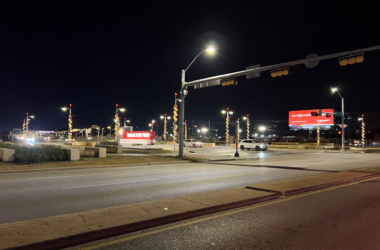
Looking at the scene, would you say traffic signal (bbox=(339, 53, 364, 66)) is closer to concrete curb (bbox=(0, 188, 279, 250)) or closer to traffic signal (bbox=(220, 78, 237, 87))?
traffic signal (bbox=(220, 78, 237, 87))

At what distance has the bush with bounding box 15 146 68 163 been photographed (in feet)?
56.8

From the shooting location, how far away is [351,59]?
14.0 m

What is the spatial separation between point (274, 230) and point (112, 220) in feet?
10.9

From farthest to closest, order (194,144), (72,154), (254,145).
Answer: (194,144) → (254,145) → (72,154)

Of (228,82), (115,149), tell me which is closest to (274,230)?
(228,82)

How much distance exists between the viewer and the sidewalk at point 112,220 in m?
4.87

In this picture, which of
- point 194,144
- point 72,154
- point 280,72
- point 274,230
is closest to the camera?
point 274,230

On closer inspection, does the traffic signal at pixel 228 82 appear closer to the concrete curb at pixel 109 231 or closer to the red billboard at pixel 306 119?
the concrete curb at pixel 109 231

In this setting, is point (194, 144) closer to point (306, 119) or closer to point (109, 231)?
point (306, 119)

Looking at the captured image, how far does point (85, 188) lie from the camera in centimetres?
1030

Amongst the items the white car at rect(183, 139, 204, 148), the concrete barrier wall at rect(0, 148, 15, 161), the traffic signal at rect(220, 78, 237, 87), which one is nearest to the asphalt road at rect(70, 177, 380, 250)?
the traffic signal at rect(220, 78, 237, 87)

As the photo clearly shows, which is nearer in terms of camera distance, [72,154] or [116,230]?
[116,230]

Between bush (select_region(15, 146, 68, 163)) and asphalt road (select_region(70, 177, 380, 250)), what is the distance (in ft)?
47.9

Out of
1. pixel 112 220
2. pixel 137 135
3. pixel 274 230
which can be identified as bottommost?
pixel 274 230
